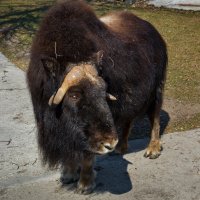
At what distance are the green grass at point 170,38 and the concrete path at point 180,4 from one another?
67cm

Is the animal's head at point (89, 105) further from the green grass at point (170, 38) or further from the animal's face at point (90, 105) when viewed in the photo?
the green grass at point (170, 38)

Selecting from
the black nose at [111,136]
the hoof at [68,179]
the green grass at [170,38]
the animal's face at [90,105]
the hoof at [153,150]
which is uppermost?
the animal's face at [90,105]

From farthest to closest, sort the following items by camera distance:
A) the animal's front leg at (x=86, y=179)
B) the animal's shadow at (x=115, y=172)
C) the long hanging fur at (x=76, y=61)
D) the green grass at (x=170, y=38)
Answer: the green grass at (x=170, y=38) → the animal's shadow at (x=115, y=172) → the animal's front leg at (x=86, y=179) → the long hanging fur at (x=76, y=61)


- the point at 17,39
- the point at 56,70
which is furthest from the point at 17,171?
the point at 17,39

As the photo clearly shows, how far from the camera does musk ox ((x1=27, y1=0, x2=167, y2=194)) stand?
353cm

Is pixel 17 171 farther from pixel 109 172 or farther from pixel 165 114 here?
pixel 165 114

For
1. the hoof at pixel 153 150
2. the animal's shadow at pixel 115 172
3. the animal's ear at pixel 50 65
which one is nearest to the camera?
the animal's ear at pixel 50 65

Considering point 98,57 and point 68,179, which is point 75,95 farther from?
point 68,179

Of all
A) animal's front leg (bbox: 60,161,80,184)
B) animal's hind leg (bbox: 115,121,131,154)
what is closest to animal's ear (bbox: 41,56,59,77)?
animal's front leg (bbox: 60,161,80,184)

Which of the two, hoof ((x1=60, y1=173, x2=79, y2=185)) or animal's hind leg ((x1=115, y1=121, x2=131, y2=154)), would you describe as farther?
animal's hind leg ((x1=115, y1=121, x2=131, y2=154))

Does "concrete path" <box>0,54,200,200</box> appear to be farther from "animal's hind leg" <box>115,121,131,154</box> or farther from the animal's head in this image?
the animal's head

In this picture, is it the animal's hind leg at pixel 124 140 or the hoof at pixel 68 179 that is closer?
the hoof at pixel 68 179

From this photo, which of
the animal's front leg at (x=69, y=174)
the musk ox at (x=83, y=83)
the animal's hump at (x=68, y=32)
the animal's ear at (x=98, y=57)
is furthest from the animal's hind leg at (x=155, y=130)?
the animal's ear at (x=98, y=57)

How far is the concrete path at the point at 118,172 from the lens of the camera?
4.32 metres
